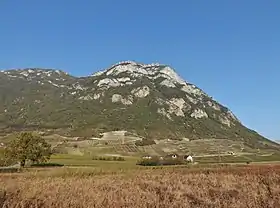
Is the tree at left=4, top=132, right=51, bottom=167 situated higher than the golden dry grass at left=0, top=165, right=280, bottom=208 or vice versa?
the tree at left=4, top=132, right=51, bottom=167

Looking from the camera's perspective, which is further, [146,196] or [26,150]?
[26,150]

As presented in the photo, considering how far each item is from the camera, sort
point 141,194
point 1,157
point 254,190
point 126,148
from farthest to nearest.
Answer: point 126,148, point 1,157, point 254,190, point 141,194

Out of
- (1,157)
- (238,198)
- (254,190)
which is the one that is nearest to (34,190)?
(238,198)

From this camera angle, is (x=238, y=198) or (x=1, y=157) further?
(x=1, y=157)

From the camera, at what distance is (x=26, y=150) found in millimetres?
82812

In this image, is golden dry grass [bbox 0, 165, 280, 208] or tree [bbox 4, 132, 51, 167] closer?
golden dry grass [bbox 0, 165, 280, 208]

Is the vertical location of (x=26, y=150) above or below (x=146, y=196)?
above

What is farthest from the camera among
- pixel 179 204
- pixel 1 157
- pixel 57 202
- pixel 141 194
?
pixel 1 157

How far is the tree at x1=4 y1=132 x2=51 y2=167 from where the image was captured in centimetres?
8197

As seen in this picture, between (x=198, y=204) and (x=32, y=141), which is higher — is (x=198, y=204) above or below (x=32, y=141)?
below

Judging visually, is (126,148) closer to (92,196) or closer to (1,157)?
(1,157)

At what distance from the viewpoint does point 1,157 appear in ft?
266

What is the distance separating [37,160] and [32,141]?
4242mm

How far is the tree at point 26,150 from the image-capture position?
82.0m
